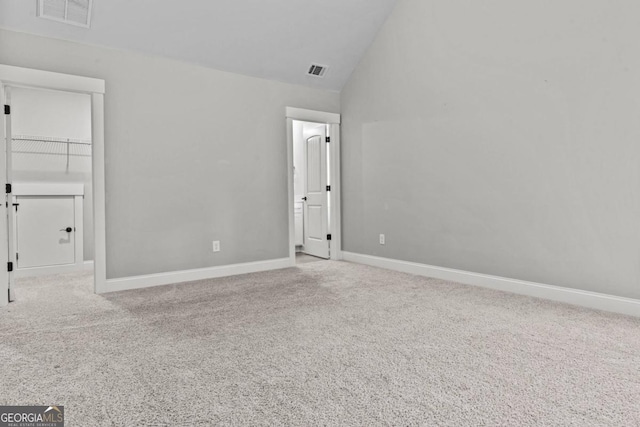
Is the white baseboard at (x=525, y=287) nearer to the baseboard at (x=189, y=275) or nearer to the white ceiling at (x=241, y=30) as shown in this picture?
the baseboard at (x=189, y=275)

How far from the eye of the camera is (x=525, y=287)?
320 centimetres

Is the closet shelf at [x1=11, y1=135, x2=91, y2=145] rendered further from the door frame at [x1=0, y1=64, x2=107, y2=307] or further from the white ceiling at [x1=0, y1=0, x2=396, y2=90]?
the white ceiling at [x1=0, y1=0, x2=396, y2=90]

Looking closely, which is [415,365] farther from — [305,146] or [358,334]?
[305,146]

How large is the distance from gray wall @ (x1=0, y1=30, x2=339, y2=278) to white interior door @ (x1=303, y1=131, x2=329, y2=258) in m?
0.80

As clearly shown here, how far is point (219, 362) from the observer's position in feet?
6.33

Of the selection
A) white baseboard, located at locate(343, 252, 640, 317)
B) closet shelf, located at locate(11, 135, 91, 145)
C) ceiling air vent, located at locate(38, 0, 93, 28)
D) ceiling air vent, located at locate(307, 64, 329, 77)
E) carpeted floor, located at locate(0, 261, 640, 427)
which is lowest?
carpeted floor, located at locate(0, 261, 640, 427)

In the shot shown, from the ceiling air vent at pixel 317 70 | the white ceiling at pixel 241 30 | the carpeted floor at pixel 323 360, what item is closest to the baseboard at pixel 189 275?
the carpeted floor at pixel 323 360

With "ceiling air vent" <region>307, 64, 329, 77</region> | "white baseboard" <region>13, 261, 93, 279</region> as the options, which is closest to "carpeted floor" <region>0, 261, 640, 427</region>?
"white baseboard" <region>13, 261, 93, 279</region>

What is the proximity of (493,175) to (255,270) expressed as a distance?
110 inches

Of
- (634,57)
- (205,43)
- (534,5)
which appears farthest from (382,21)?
(634,57)

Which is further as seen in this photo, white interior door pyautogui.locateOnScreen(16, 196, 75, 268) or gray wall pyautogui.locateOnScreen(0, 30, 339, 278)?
white interior door pyautogui.locateOnScreen(16, 196, 75, 268)

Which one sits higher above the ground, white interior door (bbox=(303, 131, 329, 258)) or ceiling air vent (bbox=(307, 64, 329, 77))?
ceiling air vent (bbox=(307, 64, 329, 77))

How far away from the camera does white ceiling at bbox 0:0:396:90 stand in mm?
3318

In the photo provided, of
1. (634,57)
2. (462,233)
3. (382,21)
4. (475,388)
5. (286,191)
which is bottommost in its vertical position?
(475,388)
